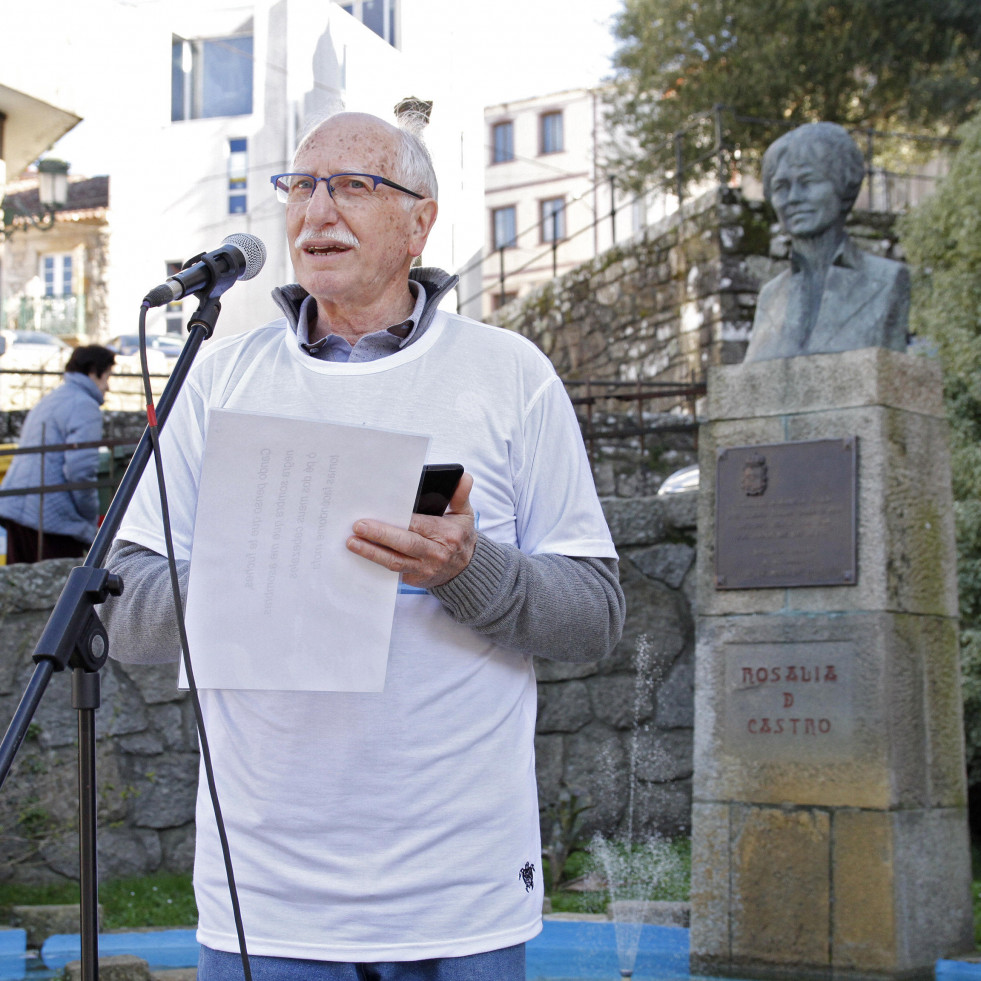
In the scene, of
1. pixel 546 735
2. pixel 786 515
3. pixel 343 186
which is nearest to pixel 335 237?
pixel 343 186

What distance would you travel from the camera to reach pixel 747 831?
4219mm

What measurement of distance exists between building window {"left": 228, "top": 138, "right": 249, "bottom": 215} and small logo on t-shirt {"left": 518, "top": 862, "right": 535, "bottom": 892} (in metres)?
3.17

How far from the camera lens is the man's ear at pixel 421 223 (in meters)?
1.92

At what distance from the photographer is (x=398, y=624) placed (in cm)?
165

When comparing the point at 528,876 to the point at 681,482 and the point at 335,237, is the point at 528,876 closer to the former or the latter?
the point at 335,237

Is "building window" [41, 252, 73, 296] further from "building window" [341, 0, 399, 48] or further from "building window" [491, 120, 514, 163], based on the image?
"building window" [341, 0, 399, 48]

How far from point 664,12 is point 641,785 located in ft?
42.9

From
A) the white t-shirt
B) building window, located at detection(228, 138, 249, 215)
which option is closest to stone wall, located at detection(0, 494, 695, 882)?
building window, located at detection(228, 138, 249, 215)

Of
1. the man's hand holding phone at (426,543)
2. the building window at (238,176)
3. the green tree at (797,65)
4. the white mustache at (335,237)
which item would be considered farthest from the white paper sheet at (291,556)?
the green tree at (797,65)

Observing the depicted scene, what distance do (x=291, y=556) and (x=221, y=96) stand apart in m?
4.86

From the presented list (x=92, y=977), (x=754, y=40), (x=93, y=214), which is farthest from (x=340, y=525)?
(x=754, y=40)

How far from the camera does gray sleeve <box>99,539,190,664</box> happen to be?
1688 mm

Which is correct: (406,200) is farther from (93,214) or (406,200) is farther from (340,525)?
(93,214)

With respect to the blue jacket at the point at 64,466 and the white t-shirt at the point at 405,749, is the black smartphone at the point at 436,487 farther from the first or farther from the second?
the blue jacket at the point at 64,466
